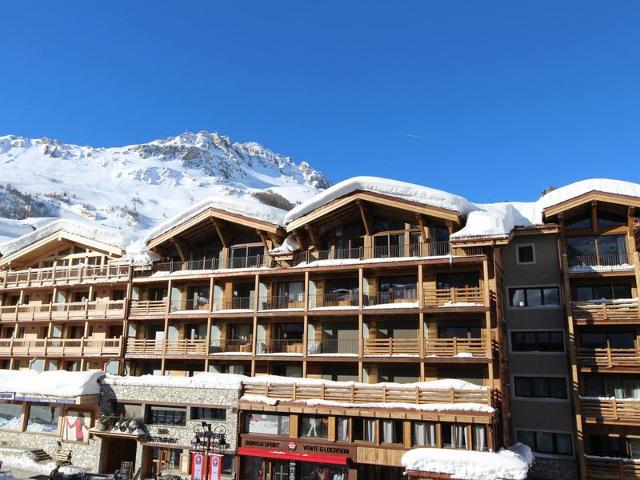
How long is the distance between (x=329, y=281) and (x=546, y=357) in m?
12.8

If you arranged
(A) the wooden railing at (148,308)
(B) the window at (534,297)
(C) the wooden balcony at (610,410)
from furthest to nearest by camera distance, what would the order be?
(A) the wooden railing at (148,308)
(B) the window at (534,297)
(C) the wooden balcony at (610,410)

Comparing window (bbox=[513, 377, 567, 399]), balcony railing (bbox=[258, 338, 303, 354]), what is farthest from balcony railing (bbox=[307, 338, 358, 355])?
window (bbox=[513, 377, 567, 399])

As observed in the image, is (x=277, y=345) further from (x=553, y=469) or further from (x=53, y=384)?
(x=553, y=469)

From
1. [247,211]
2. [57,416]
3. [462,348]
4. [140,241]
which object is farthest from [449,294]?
[57,416]

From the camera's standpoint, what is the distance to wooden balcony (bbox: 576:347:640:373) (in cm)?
2717

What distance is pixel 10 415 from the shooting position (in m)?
35.7

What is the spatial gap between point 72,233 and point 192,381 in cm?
1764

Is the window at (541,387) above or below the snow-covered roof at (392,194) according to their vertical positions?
below

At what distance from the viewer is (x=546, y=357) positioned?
2923 cm

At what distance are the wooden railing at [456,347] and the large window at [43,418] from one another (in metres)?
23.5

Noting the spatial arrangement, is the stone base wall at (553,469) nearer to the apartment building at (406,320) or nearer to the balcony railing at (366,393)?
the apartment building at (406,320)

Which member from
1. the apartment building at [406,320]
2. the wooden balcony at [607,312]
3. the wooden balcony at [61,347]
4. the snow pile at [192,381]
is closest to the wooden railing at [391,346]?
the apartment building at [406,320]

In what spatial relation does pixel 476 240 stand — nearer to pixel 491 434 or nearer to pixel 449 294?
pixel 449 294

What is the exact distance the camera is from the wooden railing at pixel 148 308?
3616cm
